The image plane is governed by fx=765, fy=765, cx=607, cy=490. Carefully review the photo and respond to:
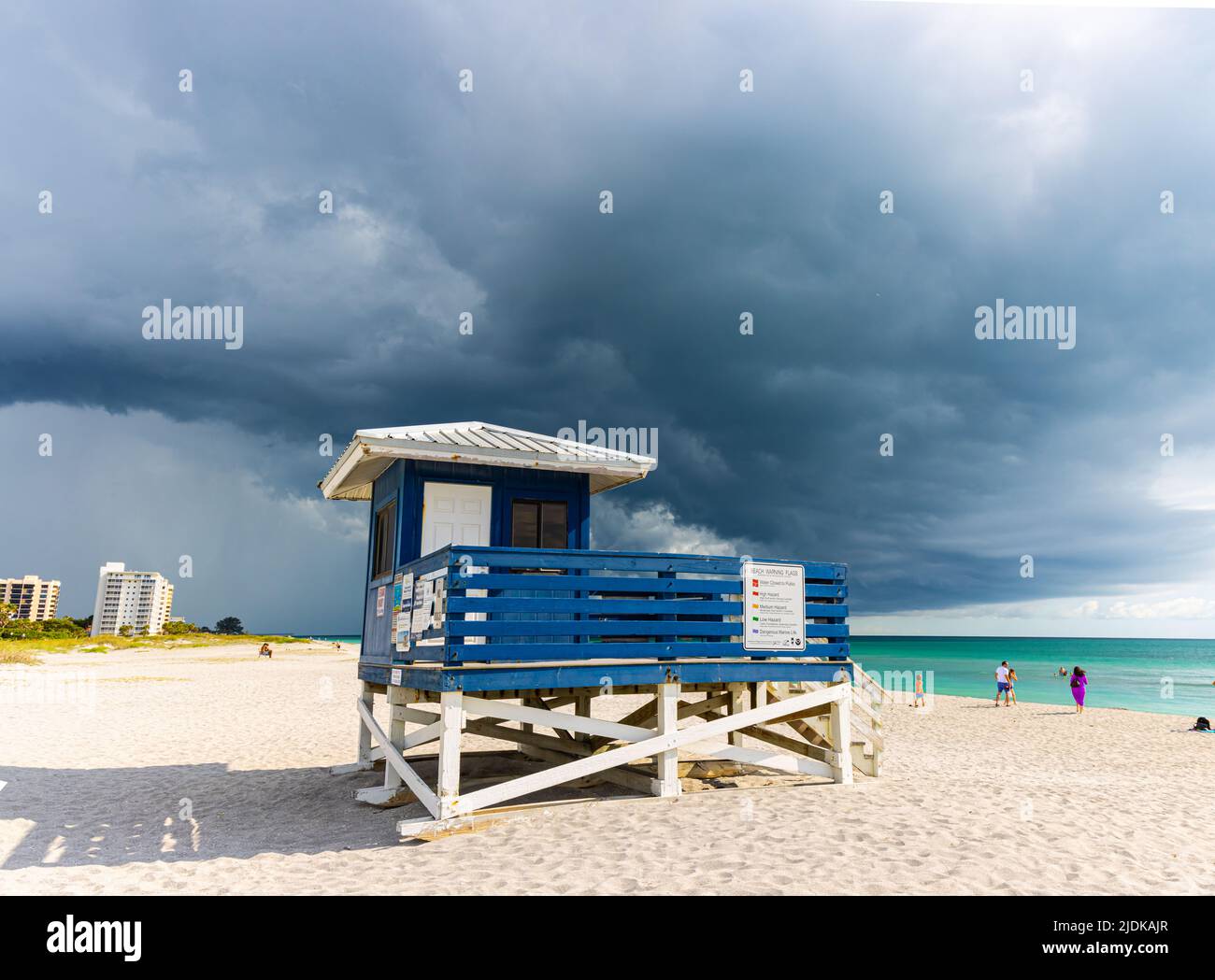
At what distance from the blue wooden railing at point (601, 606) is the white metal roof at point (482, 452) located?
154 centimetres

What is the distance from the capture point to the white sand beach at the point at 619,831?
692cm

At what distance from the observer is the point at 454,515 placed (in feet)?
36.2

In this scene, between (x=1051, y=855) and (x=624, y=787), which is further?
(x=624, y=787)

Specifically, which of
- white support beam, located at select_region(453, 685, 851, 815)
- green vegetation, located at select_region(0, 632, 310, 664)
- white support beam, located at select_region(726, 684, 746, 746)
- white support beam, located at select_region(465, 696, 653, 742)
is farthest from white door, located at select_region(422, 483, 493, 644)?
green vegetation, located at select_region(0, 632, 310, 664)

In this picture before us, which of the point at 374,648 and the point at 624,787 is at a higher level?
the point at 374,648

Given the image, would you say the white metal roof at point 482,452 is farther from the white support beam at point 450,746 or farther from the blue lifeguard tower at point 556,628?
the white support beam at point 450,746

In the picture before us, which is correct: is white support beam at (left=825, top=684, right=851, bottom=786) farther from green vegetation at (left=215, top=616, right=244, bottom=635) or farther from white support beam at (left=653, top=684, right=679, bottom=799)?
green vegetation at (left=215, top=616, right=244, bottom=635)

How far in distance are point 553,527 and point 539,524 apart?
0.72 feet

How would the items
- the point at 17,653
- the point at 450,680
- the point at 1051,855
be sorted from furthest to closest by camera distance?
the point at 17,653 → the point at 450,680 → the point at 1051,855
